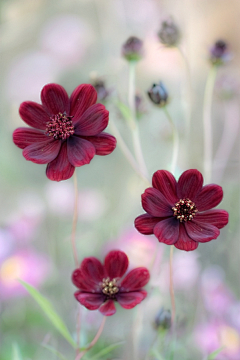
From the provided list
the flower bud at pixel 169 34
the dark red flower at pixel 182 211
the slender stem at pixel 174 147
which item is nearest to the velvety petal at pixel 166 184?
the dark red flower at pixel 182 211

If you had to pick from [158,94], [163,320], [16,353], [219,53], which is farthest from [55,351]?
[219,53]

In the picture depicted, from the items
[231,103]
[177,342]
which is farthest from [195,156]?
[177,342]

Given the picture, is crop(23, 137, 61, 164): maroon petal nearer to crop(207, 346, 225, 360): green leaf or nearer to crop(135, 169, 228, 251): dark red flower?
crop(135, 169, 228, 251): dark red flower

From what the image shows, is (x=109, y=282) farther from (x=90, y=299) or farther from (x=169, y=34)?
(x=169, y=34)

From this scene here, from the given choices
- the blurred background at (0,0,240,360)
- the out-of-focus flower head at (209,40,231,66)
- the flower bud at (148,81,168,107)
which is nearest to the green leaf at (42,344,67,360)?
the blurred background at (0,0,240,360)

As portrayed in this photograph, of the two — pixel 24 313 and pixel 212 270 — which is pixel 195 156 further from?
pixel 24 313

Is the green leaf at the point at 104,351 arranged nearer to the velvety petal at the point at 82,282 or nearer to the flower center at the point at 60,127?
the velvety petal at the point at 82,282

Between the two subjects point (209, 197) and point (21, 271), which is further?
point (21, 271)
